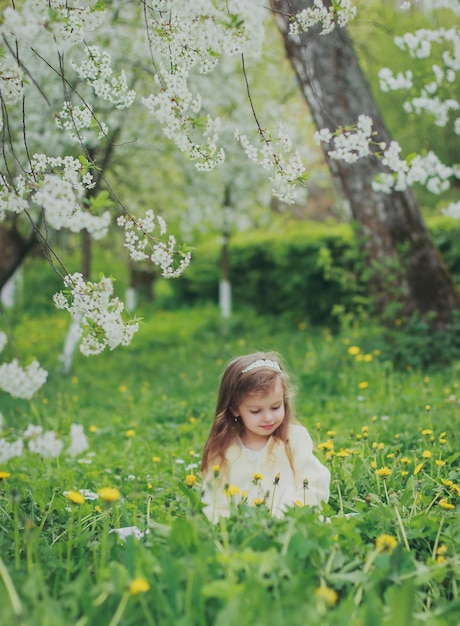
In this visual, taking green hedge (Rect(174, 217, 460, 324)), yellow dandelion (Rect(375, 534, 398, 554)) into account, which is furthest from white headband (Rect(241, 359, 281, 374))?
green hedge (Rect(174, 217, 460, 324))

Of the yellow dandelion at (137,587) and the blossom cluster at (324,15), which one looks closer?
the yellow dandelion at (137,587)

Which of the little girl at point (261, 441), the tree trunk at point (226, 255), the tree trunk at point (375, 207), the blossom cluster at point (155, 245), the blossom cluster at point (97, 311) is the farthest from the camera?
the tree trunk at point (226, 255)

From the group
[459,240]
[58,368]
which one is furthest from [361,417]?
[58,368]

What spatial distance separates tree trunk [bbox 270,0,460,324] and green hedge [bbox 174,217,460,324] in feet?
4.07

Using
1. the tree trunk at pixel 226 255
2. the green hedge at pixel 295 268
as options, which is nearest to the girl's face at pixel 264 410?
the green hedge at pixel 295 268

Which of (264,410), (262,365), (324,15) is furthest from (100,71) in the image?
(264,410)

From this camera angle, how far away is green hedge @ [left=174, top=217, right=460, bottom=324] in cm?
770

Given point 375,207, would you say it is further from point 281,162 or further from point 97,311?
point 97,311

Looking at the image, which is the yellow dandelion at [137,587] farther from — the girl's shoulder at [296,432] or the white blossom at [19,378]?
the girl's shoulder at [296,432]

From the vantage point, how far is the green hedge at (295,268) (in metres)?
7.70

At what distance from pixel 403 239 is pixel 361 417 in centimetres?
210

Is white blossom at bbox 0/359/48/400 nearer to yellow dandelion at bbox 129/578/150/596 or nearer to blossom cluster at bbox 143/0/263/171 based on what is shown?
yellow dandelion at bbox 129/578/150/596

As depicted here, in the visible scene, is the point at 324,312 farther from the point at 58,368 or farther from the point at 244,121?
the point at 58,368

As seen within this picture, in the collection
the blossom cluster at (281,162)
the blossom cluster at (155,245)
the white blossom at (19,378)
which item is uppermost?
the blossom cluster at (281,162)
